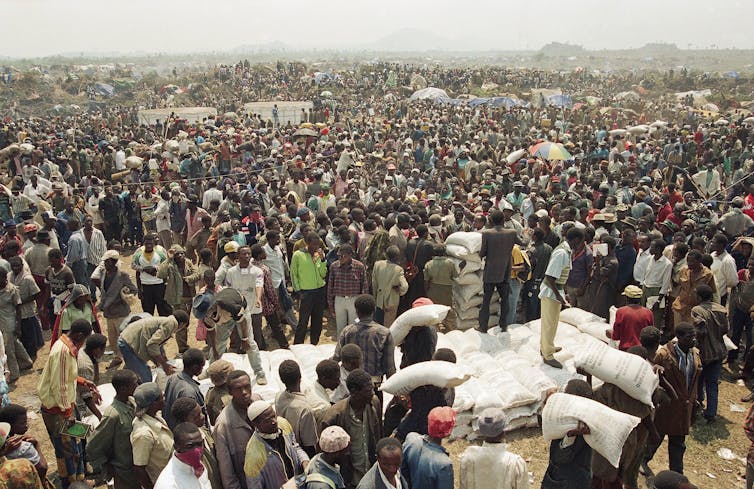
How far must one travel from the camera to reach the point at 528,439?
227 inches

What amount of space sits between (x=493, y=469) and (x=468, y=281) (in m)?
4.36

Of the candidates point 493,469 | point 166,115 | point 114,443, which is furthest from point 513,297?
point 166,115

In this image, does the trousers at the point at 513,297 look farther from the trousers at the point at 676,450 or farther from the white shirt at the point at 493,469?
the white shirt at the point at 493,469

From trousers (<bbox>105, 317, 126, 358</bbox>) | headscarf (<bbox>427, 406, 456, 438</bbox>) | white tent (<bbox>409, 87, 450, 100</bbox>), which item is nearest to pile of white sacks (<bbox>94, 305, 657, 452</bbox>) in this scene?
headscarf (<bbox>427, 406, 456, 438</bbox>)

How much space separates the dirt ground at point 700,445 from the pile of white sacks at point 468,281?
2.19 meters

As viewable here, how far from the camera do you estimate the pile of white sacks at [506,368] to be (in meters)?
4.19

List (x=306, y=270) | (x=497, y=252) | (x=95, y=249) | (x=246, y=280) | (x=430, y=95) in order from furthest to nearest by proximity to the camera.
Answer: (x=430, y=95)
(x=95, y=249)
(x=306, y=270)
(x=497, y=252)
(x=246, y=280)

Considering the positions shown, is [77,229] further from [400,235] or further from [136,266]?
[400,235]

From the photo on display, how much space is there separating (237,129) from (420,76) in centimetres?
2182

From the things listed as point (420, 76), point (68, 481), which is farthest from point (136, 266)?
point (420, 76)

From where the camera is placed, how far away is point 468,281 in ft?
25.4

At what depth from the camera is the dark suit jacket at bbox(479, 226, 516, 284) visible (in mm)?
6852

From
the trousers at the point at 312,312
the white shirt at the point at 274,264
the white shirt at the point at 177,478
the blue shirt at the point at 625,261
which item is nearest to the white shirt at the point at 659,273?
the blue shirt at the point at 625,261

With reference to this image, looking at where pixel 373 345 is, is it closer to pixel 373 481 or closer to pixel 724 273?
pixel 373 481
